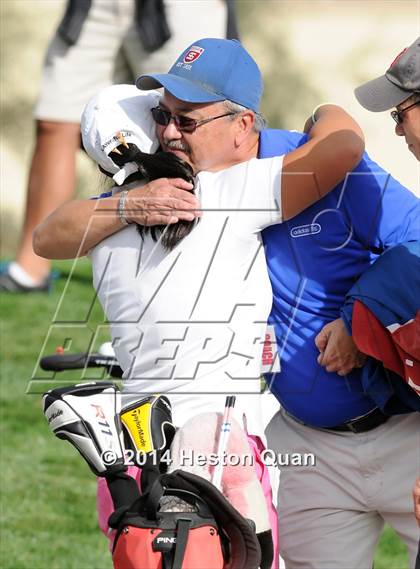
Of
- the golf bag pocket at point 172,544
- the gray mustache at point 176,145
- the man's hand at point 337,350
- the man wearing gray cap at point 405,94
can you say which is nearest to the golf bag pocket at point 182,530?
the golf bag pocket at point 172,544

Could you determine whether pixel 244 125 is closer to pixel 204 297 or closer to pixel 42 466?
pixel 204 297

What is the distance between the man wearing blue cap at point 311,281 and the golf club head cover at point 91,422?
425 mm

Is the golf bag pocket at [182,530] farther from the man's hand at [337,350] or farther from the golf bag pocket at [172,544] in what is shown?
the man's hand at [337,350]

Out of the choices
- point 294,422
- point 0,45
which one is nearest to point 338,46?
point 0,45

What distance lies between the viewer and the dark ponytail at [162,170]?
143 inches

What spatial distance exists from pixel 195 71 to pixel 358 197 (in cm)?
58

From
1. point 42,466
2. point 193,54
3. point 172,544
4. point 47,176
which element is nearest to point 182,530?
point 172,544

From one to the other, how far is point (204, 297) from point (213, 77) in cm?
63

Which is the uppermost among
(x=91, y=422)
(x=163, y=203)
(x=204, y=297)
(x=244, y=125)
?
(x=244, y=125)

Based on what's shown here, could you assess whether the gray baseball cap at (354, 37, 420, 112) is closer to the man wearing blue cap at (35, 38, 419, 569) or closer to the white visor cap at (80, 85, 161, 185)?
the man wearing blue cap at (35, 38, 419, 569)

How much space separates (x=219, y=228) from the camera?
3.63 meters

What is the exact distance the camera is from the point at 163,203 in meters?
3.60

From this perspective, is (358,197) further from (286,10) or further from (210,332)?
(286,10)

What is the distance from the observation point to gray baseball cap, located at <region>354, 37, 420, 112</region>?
137 inches
